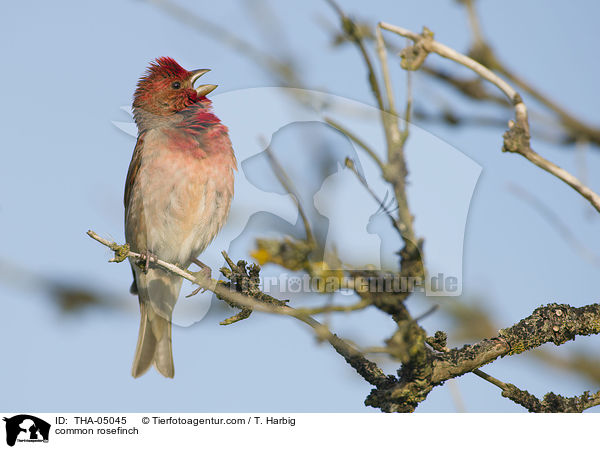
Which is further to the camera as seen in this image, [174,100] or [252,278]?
[174,100]

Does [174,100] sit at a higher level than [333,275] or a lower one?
higher

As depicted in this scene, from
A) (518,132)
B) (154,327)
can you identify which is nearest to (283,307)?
(518,132)

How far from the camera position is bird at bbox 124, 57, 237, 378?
5555mm

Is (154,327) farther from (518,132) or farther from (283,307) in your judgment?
(518,132)

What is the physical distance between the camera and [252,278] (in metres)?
4.15

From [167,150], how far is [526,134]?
3.39m

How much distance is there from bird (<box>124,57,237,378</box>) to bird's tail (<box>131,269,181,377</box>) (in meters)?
0.24

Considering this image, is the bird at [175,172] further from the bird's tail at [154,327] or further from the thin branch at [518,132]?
the thin branch at [518,132]

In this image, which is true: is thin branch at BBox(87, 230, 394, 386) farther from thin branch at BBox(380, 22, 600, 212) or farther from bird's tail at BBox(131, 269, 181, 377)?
bird's tail at BBox(131, 269, 181, 377)

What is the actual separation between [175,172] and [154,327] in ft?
8.87

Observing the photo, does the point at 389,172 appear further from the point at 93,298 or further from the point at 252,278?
the point at 93,298

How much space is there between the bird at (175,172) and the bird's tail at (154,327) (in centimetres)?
24
